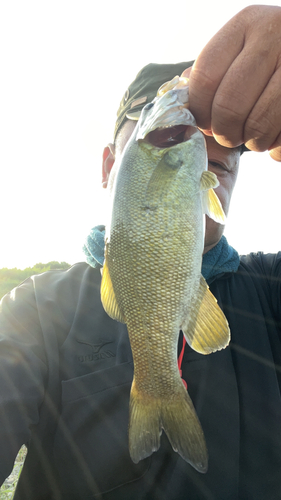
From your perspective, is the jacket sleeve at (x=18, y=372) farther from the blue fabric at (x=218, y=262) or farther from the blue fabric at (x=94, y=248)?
the blue fabric at (x=218, y=262)

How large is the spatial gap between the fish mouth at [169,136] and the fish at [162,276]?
8cm

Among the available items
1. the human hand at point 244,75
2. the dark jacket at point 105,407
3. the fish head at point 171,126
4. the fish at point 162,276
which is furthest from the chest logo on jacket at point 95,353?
the human hand at point 244,75

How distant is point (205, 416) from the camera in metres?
2.10

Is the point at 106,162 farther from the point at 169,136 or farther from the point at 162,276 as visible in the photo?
the point at 162,276

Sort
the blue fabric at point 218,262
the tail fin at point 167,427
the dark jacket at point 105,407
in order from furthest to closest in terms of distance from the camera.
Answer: the blue fabric at point 218,262 < the dark jacket at point 105,407 < the tail fin at point 167,427

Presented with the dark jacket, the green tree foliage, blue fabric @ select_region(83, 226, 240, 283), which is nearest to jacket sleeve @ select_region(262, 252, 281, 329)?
the dark jacket

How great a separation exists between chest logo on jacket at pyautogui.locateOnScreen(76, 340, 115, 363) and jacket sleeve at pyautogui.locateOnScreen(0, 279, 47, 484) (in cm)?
29

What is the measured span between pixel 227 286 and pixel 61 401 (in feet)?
5.62

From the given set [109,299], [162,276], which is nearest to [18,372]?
[109,299]

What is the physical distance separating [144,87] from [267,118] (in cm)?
159

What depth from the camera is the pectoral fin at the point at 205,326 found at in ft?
4.16

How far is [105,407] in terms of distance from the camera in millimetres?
2074

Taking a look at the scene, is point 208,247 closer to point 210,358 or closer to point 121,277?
point 210,358

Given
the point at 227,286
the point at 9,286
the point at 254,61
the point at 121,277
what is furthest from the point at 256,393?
the point at 9,286
